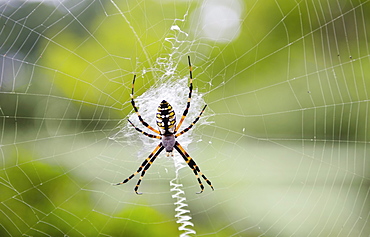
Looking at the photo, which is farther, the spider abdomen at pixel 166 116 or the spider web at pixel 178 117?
the spider web at pixel 178 117

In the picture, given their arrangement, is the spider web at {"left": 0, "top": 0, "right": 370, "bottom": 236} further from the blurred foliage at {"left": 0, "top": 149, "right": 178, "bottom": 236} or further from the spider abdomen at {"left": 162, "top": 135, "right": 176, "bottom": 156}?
the spider abdomen at {"left": 162, "top": 135, "right": 176, "bottom": 156}

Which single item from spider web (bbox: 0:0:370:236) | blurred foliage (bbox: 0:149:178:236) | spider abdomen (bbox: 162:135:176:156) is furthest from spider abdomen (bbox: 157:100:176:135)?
blurred foliage (bbox: 0:149:178:236)

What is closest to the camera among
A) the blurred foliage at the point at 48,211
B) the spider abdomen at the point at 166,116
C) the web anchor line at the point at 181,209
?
the spider abdomen at the point at 166,116

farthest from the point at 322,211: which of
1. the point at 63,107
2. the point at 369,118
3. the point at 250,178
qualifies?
the point at 63,107

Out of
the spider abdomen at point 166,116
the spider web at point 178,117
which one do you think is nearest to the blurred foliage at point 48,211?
the spider web at point 178,117

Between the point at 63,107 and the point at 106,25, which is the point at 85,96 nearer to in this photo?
the point at 63,107

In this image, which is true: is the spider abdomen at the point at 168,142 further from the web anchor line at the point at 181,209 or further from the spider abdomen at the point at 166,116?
the web anchor line at the point at 181,209
